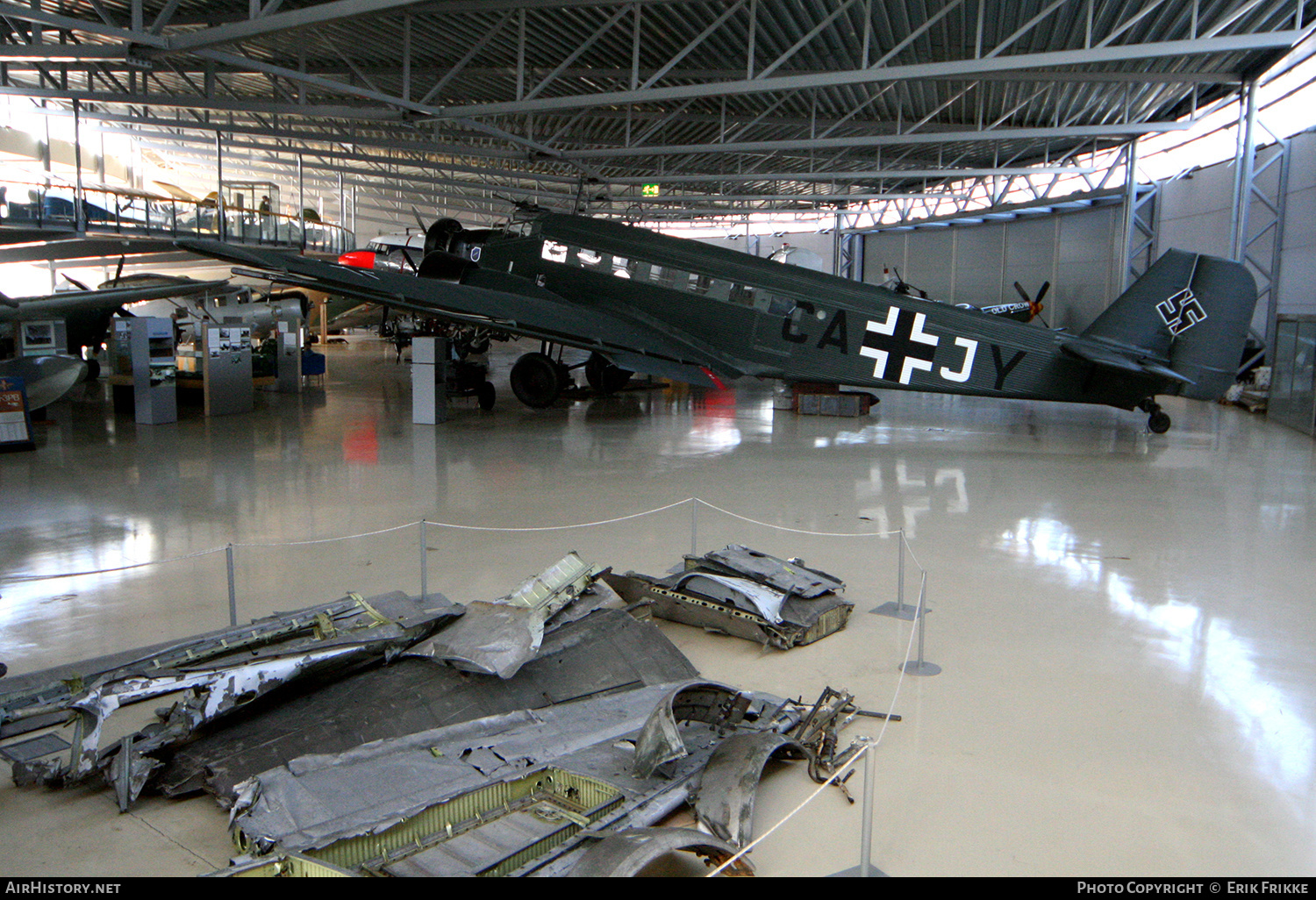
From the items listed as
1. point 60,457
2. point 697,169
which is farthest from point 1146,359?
point 697,169

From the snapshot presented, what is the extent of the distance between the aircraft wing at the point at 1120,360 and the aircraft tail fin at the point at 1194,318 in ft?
0.56

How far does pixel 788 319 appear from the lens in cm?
1524

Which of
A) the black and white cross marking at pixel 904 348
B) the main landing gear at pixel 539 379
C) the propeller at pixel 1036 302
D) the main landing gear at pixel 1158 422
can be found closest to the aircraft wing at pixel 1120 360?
the black and white cross marking at pixel 904 348

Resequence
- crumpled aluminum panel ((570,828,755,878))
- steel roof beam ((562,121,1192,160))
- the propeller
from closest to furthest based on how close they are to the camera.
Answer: crumpled aluminum panel ((570,828,755,878)) → steel roof beam ((562,121,1192,160)) → the propeller

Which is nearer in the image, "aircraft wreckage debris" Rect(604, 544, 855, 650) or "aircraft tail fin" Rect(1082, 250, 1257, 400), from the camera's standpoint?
"aircraft wreckage debris" Rect(604, 544, 855, 650)

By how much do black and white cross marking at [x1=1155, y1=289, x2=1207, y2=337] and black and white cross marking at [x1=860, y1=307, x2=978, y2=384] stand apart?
10.2 feet

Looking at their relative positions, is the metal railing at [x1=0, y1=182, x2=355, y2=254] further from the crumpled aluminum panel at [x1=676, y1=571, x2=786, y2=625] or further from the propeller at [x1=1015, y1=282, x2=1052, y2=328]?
the propeller at [x1=1015, y1=282, x2=1052, y2=328]

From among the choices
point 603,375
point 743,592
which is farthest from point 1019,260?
point 743,592

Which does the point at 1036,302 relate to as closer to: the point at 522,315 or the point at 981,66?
the point at 981,66

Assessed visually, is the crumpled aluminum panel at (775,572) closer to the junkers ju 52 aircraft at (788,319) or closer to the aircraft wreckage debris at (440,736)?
the aircraft wreckage debris at (440,736)

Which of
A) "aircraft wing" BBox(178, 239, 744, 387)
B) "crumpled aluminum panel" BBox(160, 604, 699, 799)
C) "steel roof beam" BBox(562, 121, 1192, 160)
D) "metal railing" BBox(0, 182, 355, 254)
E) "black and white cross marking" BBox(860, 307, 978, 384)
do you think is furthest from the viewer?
"metal railing" BBox(0, 182, 355, 254)

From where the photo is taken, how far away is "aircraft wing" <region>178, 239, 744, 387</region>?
14078 mm

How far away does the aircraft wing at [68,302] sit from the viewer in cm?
1460

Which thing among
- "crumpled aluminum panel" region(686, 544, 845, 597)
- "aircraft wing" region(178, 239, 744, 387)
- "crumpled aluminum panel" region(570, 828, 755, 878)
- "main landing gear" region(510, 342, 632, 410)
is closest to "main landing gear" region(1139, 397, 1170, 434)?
"aircraft wing" region(178, 239, 744, 387)
